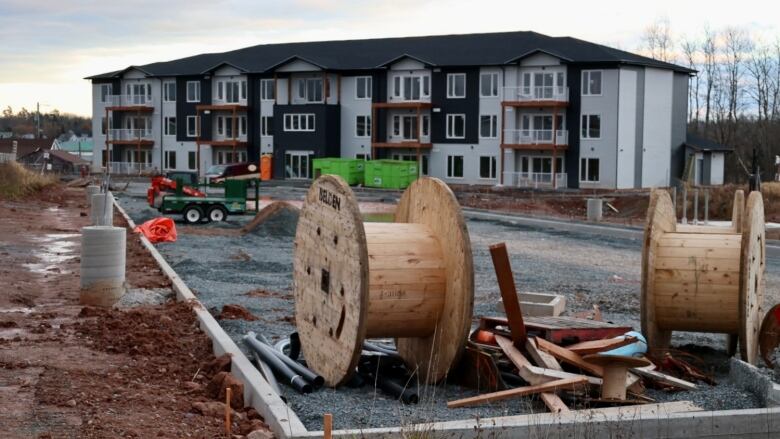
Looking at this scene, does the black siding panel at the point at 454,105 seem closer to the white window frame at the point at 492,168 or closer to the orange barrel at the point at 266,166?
the white window frame at the point at 492,168

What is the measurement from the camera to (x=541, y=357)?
387 inches

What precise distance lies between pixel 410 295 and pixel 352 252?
851mm

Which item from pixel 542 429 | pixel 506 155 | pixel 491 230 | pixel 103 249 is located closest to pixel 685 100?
pixel 506 155

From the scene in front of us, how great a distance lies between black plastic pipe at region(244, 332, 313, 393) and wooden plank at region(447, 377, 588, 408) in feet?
4.95

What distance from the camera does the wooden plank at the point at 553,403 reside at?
8.85 m

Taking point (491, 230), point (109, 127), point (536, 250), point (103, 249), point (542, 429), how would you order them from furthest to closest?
point (109, 127)
point (491, 230)
point (536, 250)
point (103, 249)
point (542, 429)

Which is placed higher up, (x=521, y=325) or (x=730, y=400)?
(x=521, y=325)

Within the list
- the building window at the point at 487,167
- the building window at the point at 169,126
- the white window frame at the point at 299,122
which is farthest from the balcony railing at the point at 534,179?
the building window at the point at 169,126

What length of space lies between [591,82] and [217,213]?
1439 inches

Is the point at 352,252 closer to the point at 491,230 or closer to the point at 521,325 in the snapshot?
the point at 521,325

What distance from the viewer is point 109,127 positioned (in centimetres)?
9219

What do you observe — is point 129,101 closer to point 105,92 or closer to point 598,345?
point 105,92

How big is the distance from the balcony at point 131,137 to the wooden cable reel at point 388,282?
8134 centimetres

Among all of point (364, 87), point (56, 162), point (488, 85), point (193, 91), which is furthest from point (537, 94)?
point (56, 162)
